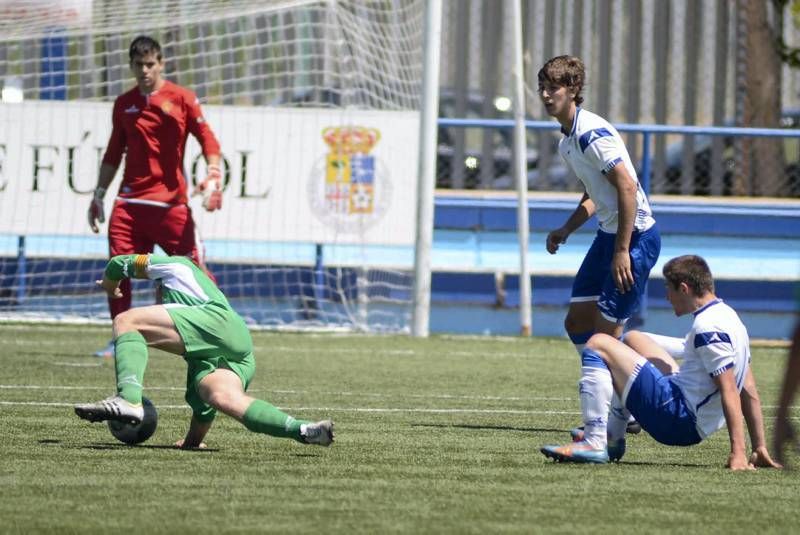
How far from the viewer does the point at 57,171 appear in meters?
14.0

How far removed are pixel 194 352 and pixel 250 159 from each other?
7660 millimetres

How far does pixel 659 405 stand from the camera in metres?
6.39

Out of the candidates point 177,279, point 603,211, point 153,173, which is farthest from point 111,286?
point 153,173

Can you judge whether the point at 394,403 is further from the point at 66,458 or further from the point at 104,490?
the point at 104,490

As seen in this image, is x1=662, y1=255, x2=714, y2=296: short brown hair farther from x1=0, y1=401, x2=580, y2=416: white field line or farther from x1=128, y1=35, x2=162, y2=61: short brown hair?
x1=128, y1=35, x2=162, y2=61: short brown hair

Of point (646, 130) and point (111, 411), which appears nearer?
point (111, 411)

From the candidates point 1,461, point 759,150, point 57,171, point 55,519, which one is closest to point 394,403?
point 1,461

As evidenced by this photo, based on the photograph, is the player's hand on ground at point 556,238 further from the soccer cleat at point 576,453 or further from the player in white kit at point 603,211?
the soccer cleat at point 576,453

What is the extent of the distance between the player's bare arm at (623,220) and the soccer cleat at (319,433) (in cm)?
165

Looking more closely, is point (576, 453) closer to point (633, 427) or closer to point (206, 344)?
point (633, 427)

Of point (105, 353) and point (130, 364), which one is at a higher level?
point (130, 364)

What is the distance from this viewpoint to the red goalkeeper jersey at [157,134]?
32.8ft

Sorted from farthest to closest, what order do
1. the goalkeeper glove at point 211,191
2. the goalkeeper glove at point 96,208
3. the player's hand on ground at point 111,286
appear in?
the goalkeeper glove at point 96,208 < the goalkeeper glove at point 211,191 < the player's hand on ground at point 111,286

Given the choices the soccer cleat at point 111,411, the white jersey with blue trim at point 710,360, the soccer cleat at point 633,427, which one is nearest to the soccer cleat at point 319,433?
the soccer cleat at point 111,411
